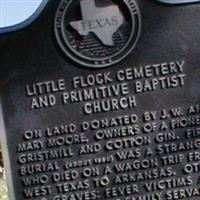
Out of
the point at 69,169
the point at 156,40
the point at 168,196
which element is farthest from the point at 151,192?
the point at 156,40

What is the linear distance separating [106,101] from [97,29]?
1.78 ft

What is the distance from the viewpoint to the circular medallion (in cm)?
521

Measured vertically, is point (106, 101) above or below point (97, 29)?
below

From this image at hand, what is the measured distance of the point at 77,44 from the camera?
17.2 ft

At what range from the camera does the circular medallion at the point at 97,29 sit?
521 cm

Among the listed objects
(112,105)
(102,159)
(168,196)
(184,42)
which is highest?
(184,42)

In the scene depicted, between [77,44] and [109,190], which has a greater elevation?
[77,44]

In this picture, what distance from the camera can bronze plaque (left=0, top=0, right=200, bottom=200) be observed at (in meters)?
5.21

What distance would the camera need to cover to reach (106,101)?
521 cm

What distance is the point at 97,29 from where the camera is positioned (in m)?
5.23

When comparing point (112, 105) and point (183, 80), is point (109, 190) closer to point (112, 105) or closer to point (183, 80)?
point (112, 105)

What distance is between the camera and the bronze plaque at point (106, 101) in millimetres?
5207

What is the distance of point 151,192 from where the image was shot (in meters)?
5.22

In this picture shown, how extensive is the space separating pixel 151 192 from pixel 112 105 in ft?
2.33
